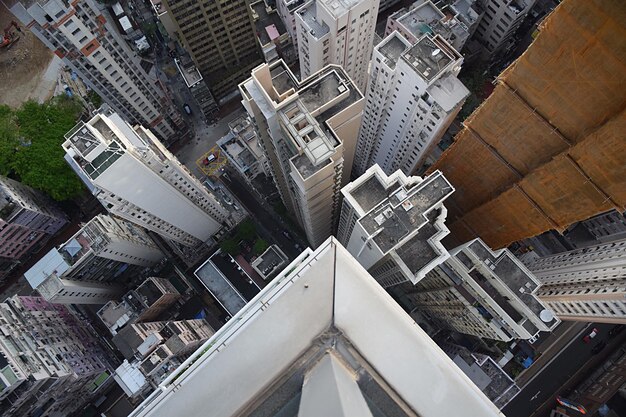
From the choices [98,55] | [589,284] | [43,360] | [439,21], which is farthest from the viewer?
[439,21]

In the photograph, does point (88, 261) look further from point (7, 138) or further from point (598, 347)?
point (598, 347)

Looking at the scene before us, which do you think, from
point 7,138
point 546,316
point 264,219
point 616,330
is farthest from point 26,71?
point 616,330

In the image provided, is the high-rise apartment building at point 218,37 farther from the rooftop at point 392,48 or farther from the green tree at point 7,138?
the green tree at point 7,138

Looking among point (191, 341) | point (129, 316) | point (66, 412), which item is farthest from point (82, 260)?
point (66, 412)

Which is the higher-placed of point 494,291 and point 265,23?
point 265,23

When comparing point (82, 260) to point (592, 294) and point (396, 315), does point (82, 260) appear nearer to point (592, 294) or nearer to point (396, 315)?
point (396, 315)
